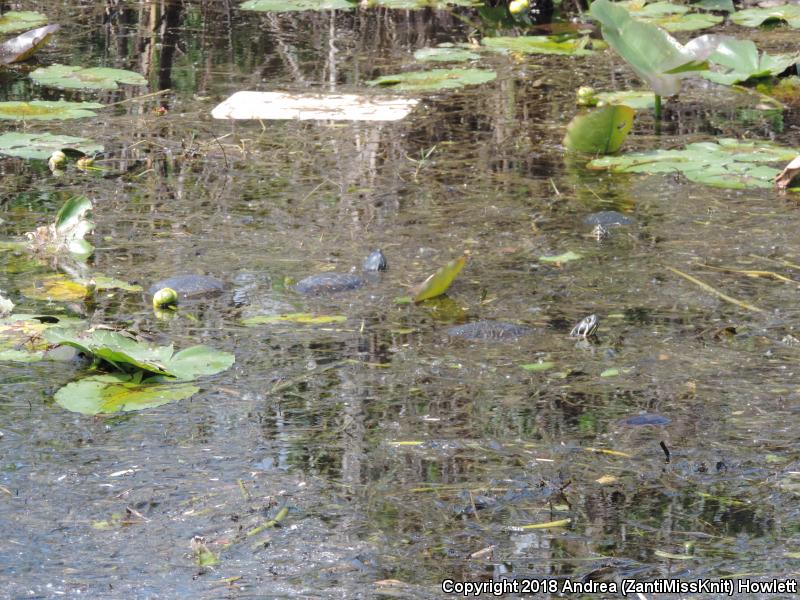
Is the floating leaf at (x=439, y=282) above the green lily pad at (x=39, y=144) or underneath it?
underneath

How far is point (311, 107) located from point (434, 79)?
2.32 feet

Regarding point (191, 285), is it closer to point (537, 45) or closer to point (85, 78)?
point (85, 78)

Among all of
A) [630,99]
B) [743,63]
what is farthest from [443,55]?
[743,63]

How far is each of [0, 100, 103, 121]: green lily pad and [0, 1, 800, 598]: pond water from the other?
0.37 ft

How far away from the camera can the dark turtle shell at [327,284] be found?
3338 millimetres

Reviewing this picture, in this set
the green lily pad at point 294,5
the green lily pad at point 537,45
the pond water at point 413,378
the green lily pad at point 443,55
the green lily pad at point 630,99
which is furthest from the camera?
the green lily pad at point 294,5

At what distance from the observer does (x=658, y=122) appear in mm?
4930

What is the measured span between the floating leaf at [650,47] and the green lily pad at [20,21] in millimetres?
3777

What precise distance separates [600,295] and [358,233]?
89cm

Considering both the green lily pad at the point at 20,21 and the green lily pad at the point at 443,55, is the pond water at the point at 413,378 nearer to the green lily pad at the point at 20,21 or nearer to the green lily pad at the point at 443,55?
the green lily pad at the point at 443,55

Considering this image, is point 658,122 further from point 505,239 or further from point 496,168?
point 505,239

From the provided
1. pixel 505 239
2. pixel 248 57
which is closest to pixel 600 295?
pixel 505 239

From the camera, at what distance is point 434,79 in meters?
5.68

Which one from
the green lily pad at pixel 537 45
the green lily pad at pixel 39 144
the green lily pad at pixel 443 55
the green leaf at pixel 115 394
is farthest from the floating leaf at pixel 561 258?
the green lily pad at pixel 537 45
